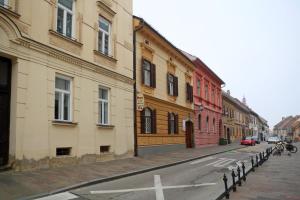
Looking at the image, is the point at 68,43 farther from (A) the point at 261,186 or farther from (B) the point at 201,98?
(B) the point at 201,98

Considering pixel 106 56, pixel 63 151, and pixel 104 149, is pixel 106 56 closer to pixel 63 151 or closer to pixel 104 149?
pixel 104 149

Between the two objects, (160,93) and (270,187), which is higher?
(160,93)

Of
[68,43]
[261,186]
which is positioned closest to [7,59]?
[68,43]

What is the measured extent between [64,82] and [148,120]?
337 inches

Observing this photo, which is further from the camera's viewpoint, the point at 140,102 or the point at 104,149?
the point at 140,102

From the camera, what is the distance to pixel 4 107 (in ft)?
37.2

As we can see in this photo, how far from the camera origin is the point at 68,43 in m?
14.3

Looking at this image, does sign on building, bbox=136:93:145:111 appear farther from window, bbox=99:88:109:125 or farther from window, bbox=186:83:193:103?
window, bbox=186:83:193:103

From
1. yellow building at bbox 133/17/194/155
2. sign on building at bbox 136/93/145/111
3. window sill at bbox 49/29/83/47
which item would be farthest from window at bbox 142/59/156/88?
window sill at bbox 49/29/83/47

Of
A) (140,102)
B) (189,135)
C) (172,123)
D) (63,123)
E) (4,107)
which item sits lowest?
(189,135)

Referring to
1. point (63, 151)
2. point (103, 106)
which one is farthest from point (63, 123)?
point (103, 106)

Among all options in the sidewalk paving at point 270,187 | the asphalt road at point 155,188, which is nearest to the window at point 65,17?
the asphalt road at point 155,188

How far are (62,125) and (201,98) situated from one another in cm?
2272

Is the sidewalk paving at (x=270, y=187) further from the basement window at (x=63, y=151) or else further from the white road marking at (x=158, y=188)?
the basement window at (x=63, y=151)
